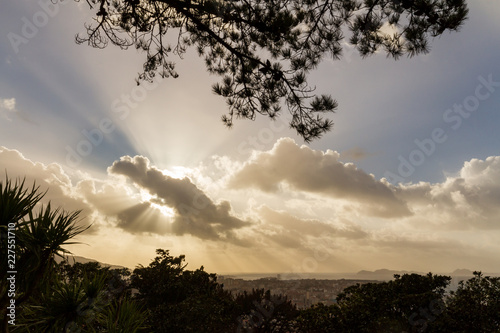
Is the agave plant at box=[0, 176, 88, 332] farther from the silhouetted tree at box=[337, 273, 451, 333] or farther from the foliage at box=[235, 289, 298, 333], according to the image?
the foliage at box=[235, 289, 298, 333]

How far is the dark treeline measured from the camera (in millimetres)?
3260

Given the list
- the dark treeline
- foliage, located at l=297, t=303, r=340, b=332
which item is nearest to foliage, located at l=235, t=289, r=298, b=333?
the dark treeline

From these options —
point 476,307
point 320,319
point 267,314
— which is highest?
point 476,307

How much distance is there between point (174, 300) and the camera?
11.2 meters

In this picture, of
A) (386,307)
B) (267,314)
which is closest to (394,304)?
(386,307)

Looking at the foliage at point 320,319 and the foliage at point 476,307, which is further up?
the foliage at point 476,307

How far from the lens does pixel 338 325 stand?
7184 millimetres

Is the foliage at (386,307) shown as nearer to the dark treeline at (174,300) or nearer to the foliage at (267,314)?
the dark treeline at (174,300)

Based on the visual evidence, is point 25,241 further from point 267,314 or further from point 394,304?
point 267,314

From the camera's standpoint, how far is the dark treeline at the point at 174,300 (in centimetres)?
326

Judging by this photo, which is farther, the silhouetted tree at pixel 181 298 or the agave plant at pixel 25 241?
the silhouetted tree at pixel 181 298

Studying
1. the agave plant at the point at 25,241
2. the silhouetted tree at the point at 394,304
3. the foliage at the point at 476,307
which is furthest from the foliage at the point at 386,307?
the agave plant at the point at 25,241

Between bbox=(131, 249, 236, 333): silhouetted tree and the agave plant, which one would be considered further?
bbox=(131, 249, 236, 333): silhouetted tree

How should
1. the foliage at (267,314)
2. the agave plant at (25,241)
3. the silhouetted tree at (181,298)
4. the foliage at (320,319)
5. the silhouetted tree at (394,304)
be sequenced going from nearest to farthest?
the agave plant at (25,241) → the silhouetted tree at (394,304) → the foliage at (320,319) → the silhouetted tree at (181,298) → the foliage at (267,314)
